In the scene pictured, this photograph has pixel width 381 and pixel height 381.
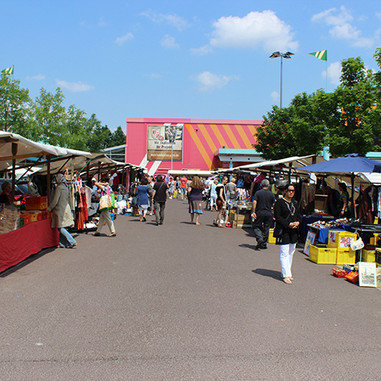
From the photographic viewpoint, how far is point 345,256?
8805mm

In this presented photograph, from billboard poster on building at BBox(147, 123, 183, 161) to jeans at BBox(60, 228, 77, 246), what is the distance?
4596 centimetres

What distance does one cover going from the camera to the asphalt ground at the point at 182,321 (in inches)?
148

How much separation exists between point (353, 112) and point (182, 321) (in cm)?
1441

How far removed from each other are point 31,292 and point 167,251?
4.16m

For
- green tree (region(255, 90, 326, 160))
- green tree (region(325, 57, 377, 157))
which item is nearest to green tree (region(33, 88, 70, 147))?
green tree (region(255, 90, 326, 160))

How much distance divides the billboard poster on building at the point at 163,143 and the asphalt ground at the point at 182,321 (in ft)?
156

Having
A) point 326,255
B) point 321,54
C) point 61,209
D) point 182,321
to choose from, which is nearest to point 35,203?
point 61,209

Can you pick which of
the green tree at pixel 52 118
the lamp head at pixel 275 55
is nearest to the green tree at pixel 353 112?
the lamp head at pixel 275 55

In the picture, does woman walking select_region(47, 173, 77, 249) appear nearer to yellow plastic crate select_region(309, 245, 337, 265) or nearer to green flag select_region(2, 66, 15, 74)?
yellow plastic crate select_region(309, 245, 337, 265)

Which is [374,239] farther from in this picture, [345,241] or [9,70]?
[9,70]

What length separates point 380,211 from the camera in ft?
33.2

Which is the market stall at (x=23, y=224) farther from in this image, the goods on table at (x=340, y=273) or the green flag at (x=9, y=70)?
the green flag at (x=9, y=70)

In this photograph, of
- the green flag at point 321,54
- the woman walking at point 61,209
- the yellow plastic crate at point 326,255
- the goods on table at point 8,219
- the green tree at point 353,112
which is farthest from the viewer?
the green flag at point 321,54

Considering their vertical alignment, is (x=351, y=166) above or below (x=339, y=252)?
above
